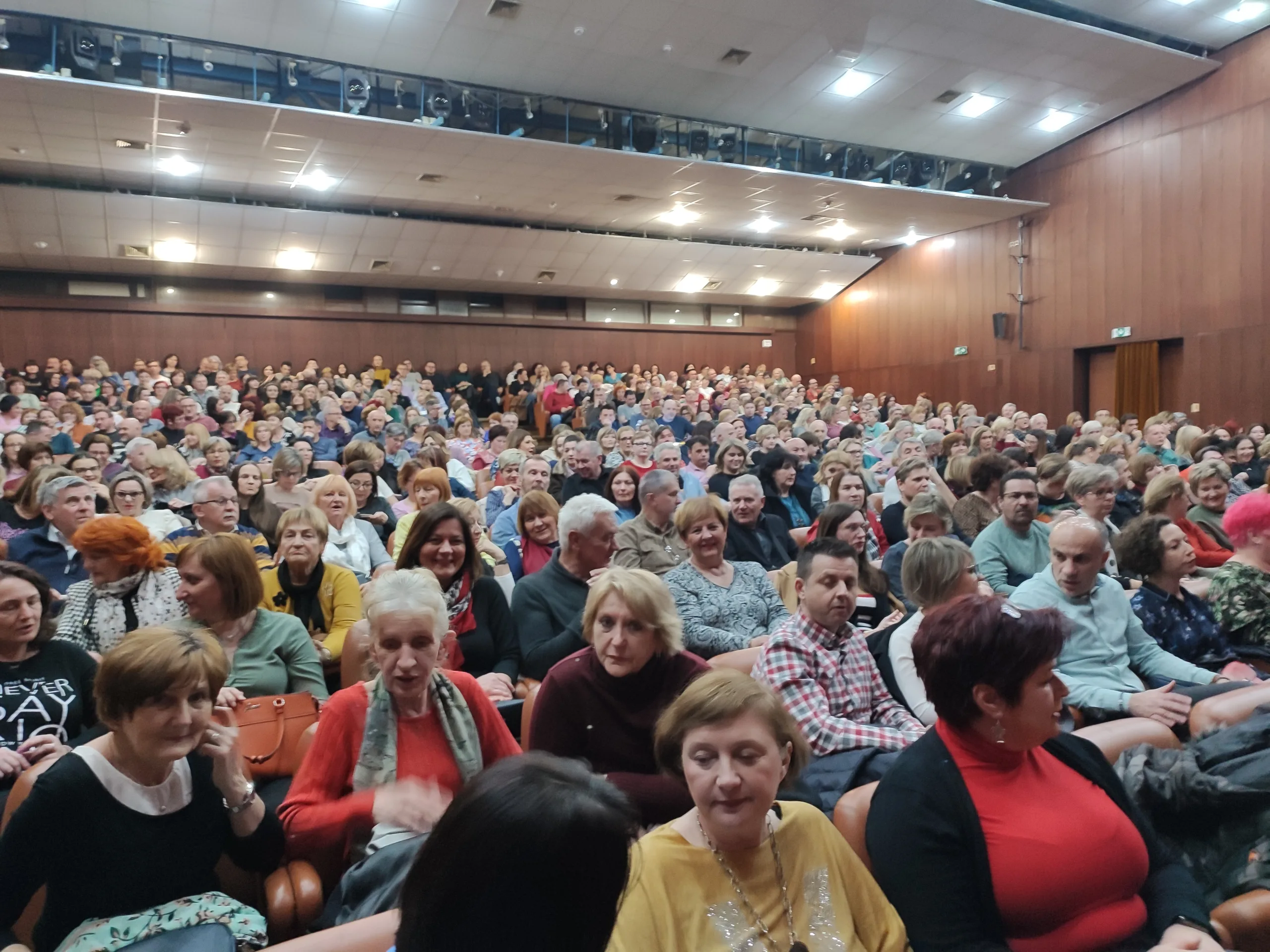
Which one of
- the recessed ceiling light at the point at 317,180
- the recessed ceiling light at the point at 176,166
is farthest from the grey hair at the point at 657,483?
the recessed ceiling light at the point at 176,166

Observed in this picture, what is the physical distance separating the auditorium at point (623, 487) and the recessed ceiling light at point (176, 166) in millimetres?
88

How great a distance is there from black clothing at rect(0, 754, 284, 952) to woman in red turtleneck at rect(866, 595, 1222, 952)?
1.30 meters

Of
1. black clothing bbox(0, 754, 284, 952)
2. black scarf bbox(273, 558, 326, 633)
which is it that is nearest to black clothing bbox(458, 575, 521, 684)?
black scarf bbox(273, 558, 326, 633)

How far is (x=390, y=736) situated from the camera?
181cm

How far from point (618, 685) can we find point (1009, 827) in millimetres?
935

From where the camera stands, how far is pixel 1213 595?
2.99m

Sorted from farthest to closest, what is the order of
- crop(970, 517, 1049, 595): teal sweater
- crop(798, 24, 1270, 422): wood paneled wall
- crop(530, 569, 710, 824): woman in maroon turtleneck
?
1. crop(798, 24, 1270, 422): wood paneled wall
2. crop(970, 517, 1049, 595): teal sweater
3. crop(530, 569, 710, 824): woman in maroon turtleneck

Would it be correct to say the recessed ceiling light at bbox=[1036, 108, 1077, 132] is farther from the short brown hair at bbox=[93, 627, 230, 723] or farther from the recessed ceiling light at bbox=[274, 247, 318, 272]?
the short brown hair at bbox=[93, 627, 230, 723]

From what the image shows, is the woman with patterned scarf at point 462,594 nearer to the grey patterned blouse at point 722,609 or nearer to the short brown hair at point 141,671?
the grey patterned blouse at point 722,609

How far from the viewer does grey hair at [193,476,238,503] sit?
374 cm

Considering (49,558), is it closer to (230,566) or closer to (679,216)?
(230,566)

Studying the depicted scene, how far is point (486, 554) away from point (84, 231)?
1140 centimetres

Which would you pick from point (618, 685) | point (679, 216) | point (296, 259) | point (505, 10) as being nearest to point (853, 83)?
point (679, 216)

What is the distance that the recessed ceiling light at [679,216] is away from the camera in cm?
1307
